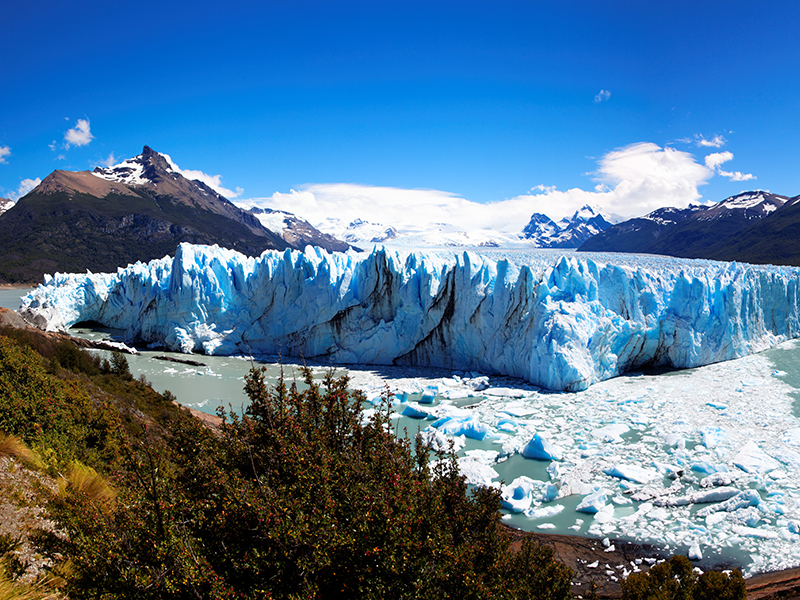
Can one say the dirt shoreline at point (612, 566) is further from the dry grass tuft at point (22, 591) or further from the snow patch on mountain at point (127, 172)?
the snow patch on mountain at point (127, 172)

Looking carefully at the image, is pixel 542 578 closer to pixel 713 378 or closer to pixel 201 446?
pixel 201 446

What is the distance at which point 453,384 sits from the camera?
51.0ft

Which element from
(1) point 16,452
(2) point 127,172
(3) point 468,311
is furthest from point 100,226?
(1) point 16,452

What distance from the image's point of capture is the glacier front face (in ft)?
51.0

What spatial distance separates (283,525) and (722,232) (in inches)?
3643

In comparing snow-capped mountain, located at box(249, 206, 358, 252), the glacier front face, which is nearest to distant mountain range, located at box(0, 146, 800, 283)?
the glacier front face

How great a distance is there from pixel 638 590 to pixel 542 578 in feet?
3.92

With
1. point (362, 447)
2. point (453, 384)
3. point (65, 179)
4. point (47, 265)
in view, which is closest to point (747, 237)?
point (453, 384)

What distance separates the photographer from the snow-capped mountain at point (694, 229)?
71625 millimetres

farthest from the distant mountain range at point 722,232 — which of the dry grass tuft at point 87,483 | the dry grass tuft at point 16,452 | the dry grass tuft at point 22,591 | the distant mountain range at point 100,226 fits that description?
the distant mountain range at point 100,226

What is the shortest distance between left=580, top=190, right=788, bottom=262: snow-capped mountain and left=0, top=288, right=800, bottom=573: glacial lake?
201ft

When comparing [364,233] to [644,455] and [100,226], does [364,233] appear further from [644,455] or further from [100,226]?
[644,455]

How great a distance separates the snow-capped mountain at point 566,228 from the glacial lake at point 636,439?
277 feet

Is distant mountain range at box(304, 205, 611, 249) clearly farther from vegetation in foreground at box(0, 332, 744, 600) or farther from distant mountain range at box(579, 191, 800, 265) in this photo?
vegetation in foreground at box(0, 332, 744, 600)
